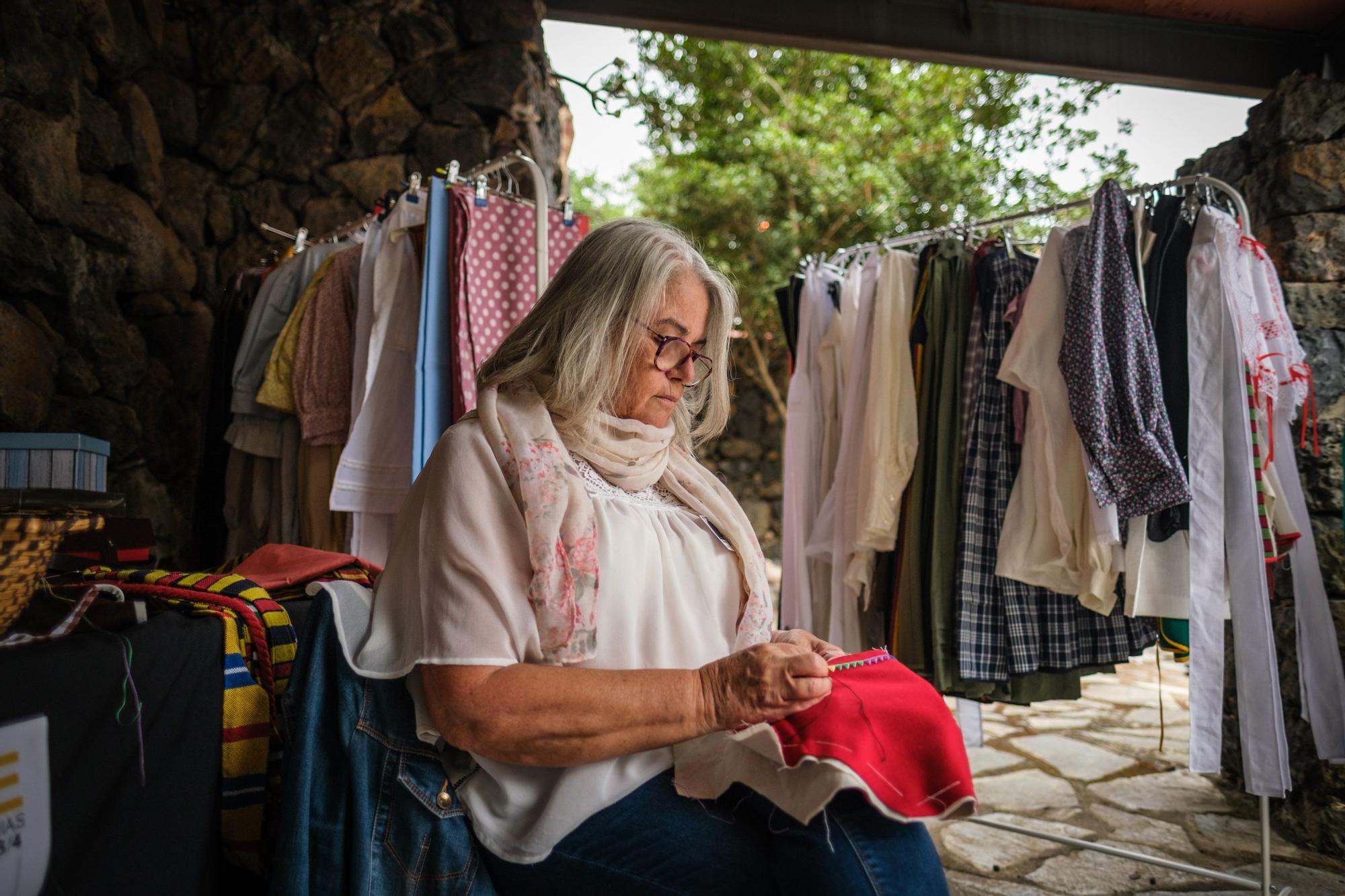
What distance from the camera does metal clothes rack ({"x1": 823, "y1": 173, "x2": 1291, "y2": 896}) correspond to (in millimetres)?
2109

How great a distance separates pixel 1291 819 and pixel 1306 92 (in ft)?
7.73

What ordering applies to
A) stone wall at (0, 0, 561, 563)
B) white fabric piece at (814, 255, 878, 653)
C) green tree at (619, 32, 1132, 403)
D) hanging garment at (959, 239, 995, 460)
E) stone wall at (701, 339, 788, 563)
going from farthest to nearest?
stone wall at (701, 339, 788, 563)
green tree at (619, 32, 1132, 403)
stone wall at (0, 0, 561, 563)
white fabric piece at (814, 255, 878, 653)
hanging garment at (959, 239, 995, 460)

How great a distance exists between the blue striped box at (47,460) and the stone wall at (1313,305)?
338 cm

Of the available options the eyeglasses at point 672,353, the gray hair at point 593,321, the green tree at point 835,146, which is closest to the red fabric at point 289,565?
the gray hair at point 593,321

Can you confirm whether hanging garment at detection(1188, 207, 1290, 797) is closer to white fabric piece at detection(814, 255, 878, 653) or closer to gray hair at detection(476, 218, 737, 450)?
white fabric piece at detection(814, 255, 878, 653)

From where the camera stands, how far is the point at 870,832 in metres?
0.98

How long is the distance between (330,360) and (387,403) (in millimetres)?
407

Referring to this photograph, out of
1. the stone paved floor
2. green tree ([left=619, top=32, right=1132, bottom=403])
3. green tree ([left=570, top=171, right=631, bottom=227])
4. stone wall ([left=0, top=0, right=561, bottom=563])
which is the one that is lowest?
the stone paved floor

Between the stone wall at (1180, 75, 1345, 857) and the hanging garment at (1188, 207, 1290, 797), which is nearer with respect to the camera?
the hanging garment at (1188, 207, 1290, 797)

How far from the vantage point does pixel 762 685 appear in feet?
3.40

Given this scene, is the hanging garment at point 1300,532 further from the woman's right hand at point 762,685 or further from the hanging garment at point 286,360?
the hanging garment at point 286,360

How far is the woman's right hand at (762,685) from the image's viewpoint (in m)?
1.02

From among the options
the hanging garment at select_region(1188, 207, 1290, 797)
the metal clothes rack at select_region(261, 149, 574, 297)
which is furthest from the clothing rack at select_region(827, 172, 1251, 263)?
the metal clothes rack at select_region(261, 149, 574, 297)

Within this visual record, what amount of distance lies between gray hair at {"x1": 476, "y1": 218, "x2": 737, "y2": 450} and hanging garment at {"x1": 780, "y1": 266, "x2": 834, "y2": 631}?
5.05 feet
